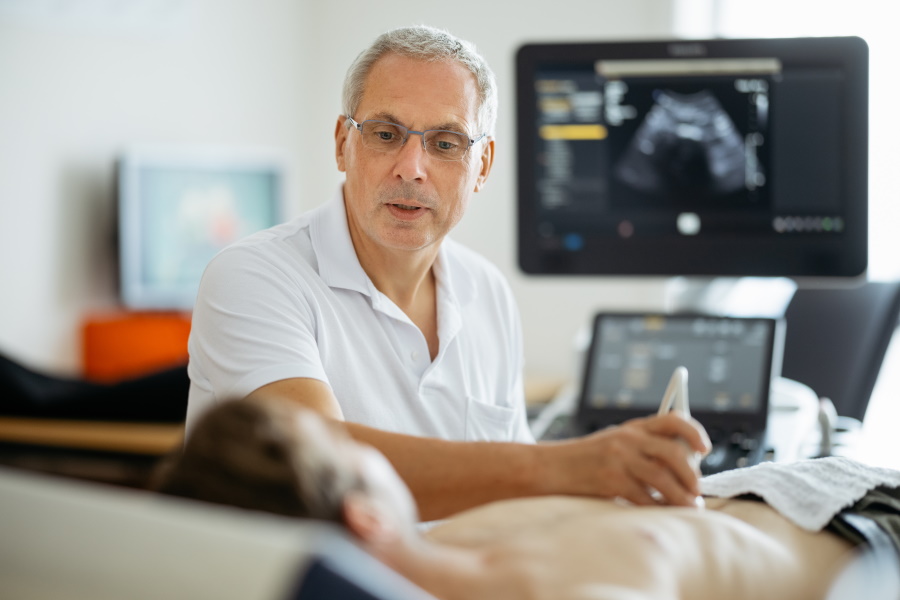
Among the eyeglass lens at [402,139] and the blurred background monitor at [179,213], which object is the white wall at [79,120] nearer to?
the blurred background monitor at [179,213]

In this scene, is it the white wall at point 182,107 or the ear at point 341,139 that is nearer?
the ear at point 341,139

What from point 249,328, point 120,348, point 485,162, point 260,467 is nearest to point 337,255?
point 249,328

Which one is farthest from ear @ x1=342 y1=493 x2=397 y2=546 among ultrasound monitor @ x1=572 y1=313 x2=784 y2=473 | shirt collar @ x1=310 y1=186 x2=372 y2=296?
ultrasound monitor @ x1=572 y1=313 x2=784 y2=473

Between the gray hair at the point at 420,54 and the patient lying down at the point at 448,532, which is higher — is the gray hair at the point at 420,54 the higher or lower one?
the higher one

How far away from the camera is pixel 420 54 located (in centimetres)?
153

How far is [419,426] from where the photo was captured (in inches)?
62.6

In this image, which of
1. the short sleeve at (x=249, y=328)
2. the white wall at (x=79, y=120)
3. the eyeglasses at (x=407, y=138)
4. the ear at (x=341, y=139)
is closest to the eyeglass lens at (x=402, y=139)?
the eyeglasses at (x=407, y=138)

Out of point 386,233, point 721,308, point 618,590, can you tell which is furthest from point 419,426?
point 721,308

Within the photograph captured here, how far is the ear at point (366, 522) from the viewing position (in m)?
0.78

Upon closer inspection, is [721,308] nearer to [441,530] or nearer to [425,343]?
[425,343]

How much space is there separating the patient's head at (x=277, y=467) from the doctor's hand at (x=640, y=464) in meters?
0.34

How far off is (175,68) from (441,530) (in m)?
3.82

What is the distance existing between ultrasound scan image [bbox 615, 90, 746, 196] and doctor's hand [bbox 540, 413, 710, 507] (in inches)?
37.3

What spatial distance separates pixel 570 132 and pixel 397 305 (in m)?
0.58
